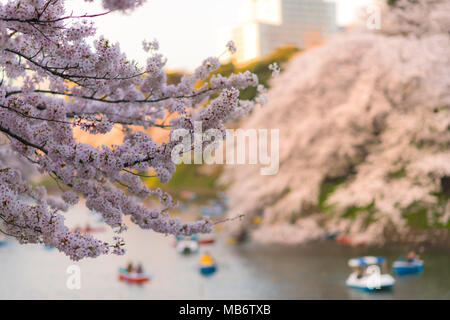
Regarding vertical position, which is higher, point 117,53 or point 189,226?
Result: point 117,53

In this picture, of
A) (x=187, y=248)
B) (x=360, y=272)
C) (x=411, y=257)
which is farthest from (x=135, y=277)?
(x=411, y=257)

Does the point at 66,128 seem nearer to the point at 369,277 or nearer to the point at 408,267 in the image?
the point at 369,277

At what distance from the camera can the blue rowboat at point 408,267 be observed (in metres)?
18.8

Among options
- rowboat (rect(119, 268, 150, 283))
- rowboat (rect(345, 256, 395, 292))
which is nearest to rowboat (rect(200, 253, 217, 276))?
rowboat (rect(119, 268, 150, 283))

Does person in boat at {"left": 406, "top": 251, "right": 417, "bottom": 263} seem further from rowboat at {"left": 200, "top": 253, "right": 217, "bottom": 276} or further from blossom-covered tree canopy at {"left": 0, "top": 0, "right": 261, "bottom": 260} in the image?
blossom-covered tree canopy at {"left": 0, "top": 0, "right": 261, "bottom": 260}

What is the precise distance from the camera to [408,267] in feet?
61.8

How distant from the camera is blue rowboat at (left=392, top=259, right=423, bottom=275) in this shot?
61.7 ft

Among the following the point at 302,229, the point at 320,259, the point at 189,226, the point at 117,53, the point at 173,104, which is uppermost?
the point at 302,229

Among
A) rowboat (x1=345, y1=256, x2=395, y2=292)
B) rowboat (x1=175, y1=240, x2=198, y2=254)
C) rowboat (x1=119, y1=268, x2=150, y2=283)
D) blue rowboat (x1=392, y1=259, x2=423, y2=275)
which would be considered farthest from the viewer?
rowboat (x1=175, y1=240, x2=198, y2=254)
